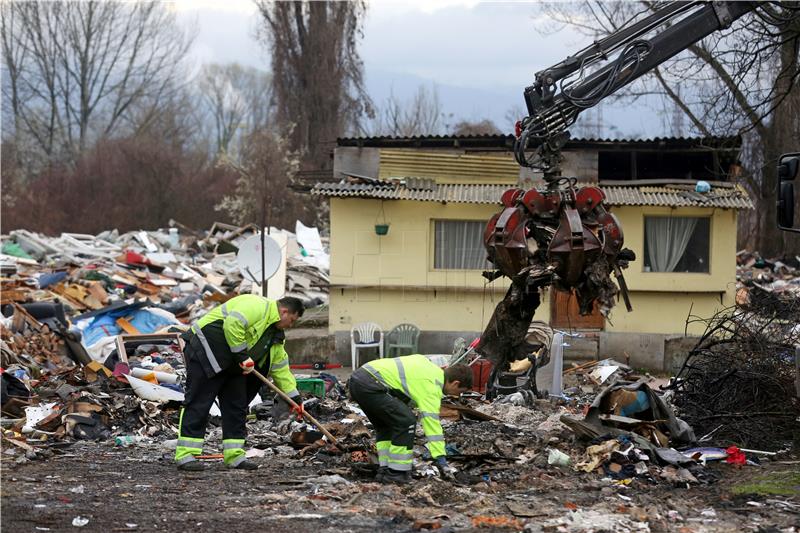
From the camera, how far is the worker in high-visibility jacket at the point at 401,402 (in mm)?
8695

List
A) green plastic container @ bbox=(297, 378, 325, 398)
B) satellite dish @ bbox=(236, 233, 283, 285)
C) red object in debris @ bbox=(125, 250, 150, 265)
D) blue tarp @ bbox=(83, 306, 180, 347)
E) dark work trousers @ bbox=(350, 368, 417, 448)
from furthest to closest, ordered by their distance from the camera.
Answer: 1. red object in debris @ bbox=(125, 250, 150, 265)
2. blue tarp @ bbox=(83, 306, 180, 347)
3. satellite dish @ bbox=(236, 233, 283, 285)
4. green plastic container @ bbox=(297, 378, 325, 398)
5. dark work trousers @ bbox=(350, 368, 417, 448)

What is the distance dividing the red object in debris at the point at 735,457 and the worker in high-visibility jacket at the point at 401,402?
2974 mm

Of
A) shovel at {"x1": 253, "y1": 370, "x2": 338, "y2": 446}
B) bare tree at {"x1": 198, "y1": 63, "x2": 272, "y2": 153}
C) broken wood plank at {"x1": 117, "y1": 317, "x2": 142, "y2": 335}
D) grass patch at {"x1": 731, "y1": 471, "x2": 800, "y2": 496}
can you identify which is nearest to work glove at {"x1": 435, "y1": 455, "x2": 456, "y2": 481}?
shovel at {"x1": 253, "y1": 370, "x2": 338, "y2": 446}

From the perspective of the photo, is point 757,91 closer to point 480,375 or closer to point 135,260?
point 480,375

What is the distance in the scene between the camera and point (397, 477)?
8828 millimetres

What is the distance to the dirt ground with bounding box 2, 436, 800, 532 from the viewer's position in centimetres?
738

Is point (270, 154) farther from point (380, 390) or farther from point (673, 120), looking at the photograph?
point (380, 390)

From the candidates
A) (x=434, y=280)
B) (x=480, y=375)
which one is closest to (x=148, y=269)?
(x=434, y=280)

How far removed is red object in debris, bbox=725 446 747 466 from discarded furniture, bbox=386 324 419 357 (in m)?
9.34

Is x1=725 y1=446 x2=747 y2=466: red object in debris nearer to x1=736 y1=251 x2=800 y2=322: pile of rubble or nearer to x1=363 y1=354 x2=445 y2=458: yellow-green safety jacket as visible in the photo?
x1=363 y1=354 x2=445 y2=458: yellow-green safety jacket

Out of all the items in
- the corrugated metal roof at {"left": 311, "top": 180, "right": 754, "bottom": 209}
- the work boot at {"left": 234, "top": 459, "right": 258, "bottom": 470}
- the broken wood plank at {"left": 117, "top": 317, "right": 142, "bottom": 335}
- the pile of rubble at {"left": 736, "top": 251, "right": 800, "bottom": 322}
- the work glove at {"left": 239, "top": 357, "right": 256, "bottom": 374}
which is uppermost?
the corrugated metal roof at {"left": 311, "top": 180, "right": 754, "bottom": 209}

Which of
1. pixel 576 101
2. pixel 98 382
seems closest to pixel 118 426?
pixel 98 382

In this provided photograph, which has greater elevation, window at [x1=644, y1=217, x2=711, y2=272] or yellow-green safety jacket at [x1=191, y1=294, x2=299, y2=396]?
window at [x1=644, y1=217, x2=711, y2=272]

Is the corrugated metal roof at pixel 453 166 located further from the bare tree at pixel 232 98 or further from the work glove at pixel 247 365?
the bare tree at pixel 232 98
